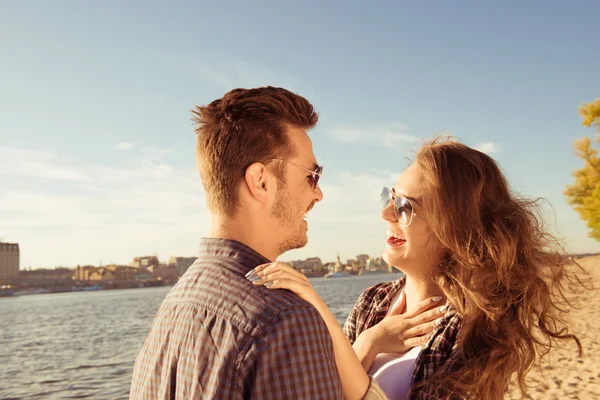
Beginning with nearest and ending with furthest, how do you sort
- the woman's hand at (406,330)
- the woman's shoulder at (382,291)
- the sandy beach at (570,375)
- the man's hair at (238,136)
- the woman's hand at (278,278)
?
the woman's hand at (278,278)
the man's hair at (238,136)
the woman's hand at (406,330)
the woman's shoulder at (382,291)
the sandy beach at (570,375)

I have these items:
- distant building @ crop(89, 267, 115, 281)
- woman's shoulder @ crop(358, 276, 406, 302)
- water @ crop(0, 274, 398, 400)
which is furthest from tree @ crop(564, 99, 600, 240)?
distant building @ crop(89, 267, 115, 281)

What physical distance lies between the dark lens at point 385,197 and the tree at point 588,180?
1147 inches

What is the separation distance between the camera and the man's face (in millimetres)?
2088

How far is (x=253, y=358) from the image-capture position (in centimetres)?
154

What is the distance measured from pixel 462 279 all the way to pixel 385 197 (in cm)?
70

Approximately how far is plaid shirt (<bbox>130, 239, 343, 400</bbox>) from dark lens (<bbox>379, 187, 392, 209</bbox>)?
156 cm

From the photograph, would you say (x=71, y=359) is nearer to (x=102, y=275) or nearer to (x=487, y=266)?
(x=487, y=266)

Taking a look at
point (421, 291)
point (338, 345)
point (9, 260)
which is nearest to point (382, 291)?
point (421, 291)

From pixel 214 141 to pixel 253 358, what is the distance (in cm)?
83

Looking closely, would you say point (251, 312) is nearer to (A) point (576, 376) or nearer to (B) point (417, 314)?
(B) point (417, 314)

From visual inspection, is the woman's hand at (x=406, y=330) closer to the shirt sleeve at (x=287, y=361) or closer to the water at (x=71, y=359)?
the shirt sleeve at (x=287, y=361)

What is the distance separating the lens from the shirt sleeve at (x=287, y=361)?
1.52m

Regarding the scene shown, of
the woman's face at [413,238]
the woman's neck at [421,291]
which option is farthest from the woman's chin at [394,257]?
the woman's neck at [421,291]

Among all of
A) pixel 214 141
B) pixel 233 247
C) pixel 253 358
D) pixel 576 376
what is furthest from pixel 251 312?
pixel 576 376
